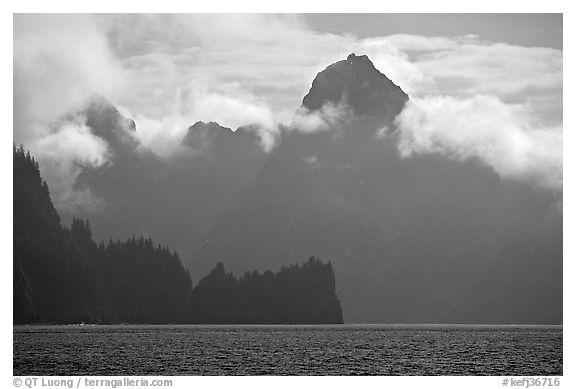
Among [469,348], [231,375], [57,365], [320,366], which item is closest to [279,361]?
[320,366]

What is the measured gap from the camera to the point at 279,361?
424ft

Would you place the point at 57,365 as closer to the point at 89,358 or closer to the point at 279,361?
the point at 89,358

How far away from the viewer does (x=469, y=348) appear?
165 m

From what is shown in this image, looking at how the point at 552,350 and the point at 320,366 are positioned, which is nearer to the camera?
the point at 320,366
